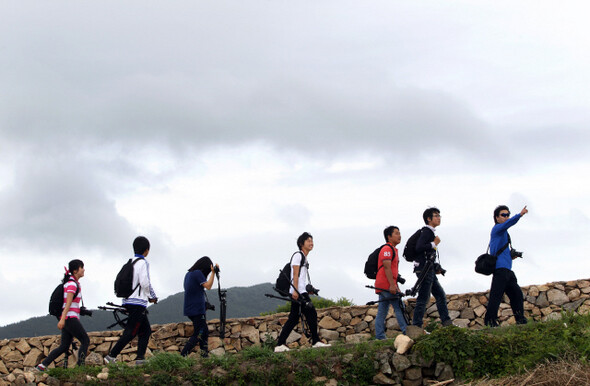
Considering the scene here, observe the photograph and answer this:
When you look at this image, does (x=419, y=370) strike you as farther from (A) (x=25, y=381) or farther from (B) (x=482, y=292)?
(A) (x=25, y=381)

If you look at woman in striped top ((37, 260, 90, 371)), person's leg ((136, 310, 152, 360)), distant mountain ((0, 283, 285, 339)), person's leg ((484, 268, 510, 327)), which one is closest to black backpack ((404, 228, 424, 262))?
person's leg ((484, 268, 510, 327))

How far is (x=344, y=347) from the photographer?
36.3ft

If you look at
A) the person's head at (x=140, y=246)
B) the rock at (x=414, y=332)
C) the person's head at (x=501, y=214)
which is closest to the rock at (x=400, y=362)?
the rock at (x=414, y=332)

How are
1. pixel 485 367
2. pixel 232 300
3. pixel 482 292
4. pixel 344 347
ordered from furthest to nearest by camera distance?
1. pixel 232 300
2. pixel 482 292
3. pixel 344 347
4. pixel 485 367

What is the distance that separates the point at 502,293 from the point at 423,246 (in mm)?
1634

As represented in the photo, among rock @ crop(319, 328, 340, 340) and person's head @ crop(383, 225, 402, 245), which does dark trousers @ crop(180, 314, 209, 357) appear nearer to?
rock @ crop(319, 328, 340, 340)

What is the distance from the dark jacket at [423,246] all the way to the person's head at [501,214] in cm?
127

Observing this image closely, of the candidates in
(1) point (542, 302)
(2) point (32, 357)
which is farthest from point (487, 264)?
(2) point (32, 357)

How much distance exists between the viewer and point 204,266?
1205 centimetres

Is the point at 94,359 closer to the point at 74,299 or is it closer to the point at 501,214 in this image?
the point at 74,299

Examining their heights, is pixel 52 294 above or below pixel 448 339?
above

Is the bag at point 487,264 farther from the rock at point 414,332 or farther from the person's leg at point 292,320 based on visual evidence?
the person's leg at point 292,320

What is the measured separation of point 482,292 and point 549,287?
1517 millimetres

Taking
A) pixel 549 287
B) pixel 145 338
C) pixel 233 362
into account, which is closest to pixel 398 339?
pixel 233 362
